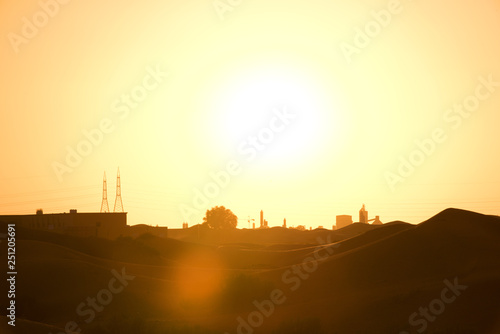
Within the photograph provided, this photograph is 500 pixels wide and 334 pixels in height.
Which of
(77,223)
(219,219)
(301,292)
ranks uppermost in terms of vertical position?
(219,219)

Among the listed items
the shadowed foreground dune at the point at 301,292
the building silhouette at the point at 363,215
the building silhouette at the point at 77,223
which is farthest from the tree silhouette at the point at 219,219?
the shadowed foreground dune at the point at 301,292

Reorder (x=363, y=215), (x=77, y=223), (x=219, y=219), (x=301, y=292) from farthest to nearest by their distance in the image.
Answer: (x=363, y=215) < (x=219, y=219) < (x=77, y=223) < (x=301, y=292)

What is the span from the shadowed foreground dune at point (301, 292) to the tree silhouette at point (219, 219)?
9969cm

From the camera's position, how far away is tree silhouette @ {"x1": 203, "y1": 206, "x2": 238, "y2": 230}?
516ft

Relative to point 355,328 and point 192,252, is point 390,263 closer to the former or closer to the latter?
point 355,328

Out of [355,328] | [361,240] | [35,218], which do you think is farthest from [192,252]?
[355,328]

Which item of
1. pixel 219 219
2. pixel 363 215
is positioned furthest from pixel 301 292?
pixel 363 215

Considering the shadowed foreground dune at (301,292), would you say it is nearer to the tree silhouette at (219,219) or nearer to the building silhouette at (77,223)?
the building silhouette at (77,223)

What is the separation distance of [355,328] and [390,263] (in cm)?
1261

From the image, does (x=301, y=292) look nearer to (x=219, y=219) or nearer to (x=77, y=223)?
(x=77, y=223)

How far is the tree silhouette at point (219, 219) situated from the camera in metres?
157

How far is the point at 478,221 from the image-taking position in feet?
158

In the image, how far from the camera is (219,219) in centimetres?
15762

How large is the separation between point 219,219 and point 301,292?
386ft
